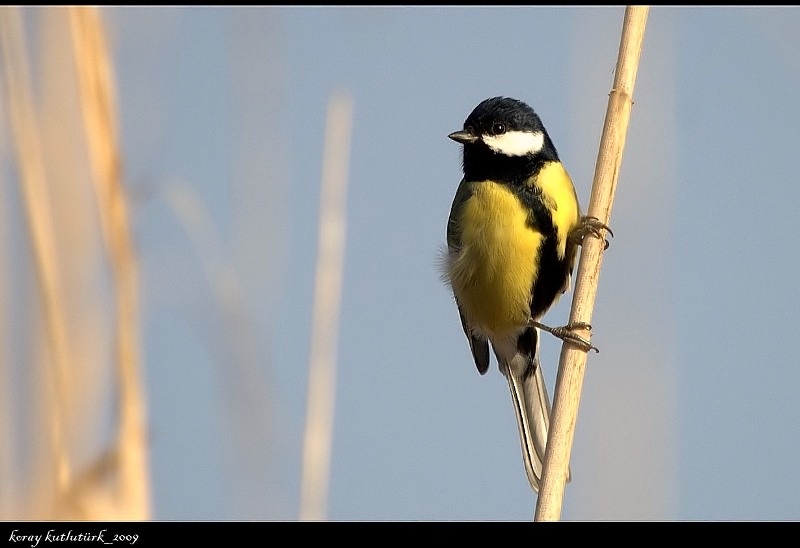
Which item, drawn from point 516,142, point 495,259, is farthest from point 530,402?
point 516,142

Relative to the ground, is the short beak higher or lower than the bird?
higher

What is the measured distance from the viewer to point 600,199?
5.31 feet

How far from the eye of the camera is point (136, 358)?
1394 millimetres

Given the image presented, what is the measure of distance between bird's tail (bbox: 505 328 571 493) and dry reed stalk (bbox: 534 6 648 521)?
510mm

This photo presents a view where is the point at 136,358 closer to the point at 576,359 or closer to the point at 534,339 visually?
the point at 576,359

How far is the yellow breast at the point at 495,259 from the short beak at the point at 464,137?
6.8 inches

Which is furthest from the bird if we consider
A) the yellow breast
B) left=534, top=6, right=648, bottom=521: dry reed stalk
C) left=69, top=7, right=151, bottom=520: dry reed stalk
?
left=69, top=7, right=151, bottom=520: dry reed stalk

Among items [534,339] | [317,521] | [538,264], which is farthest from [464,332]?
[317,521]

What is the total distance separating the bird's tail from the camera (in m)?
2.08

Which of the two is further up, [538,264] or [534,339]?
[538,264]

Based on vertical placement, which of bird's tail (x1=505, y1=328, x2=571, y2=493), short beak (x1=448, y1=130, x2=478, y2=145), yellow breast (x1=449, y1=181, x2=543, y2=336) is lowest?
bird's tail (x1=505, y1=328, x2=571, y2=493)

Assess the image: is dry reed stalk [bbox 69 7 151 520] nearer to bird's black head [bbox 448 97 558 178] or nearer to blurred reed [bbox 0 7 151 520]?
blurred reed [bbox 0 7 151 520]

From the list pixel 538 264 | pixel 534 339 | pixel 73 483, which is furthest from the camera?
pixel 534 339
